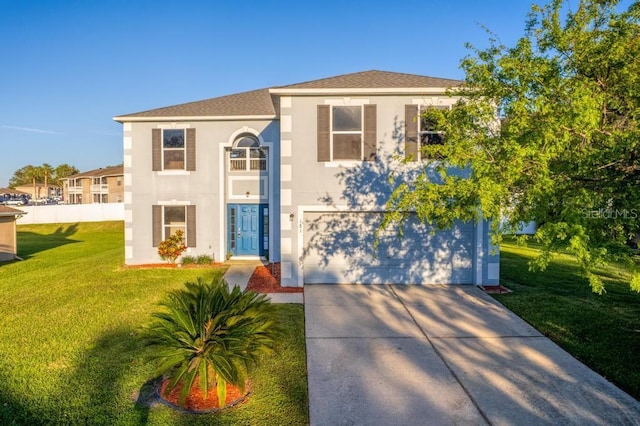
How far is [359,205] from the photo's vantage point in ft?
33.8

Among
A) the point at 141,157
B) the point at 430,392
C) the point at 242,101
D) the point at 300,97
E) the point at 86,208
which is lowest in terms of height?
the point at 430,392

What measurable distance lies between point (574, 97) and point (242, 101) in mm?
12264

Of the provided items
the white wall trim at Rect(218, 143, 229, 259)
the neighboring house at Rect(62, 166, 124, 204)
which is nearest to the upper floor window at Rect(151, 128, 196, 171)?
the white wall trim at Rect(218, 143, 229, 259)

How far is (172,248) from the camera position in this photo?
42.7 feet

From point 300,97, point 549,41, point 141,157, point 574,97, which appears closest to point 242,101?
point 141,157

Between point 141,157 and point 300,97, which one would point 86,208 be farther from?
point 300,97

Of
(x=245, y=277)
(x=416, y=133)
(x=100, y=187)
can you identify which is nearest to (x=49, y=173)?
(x=100, y=187)

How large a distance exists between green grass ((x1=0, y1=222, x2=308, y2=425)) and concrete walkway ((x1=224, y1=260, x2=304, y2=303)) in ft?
2.01

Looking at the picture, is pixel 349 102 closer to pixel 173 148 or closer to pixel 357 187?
pixel 357 187

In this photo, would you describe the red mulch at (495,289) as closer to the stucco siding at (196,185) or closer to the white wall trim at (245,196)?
the stucco siding at (196,185)

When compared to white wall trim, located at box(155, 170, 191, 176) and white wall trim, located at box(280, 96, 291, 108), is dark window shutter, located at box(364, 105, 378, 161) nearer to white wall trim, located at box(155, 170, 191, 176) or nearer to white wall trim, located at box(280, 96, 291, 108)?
white wall trim, located at box(280, 96, 291, 108)

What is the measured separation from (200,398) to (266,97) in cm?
1283

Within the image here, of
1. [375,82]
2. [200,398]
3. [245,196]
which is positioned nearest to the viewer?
[200,398]

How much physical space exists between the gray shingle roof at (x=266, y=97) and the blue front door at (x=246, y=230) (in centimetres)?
363
